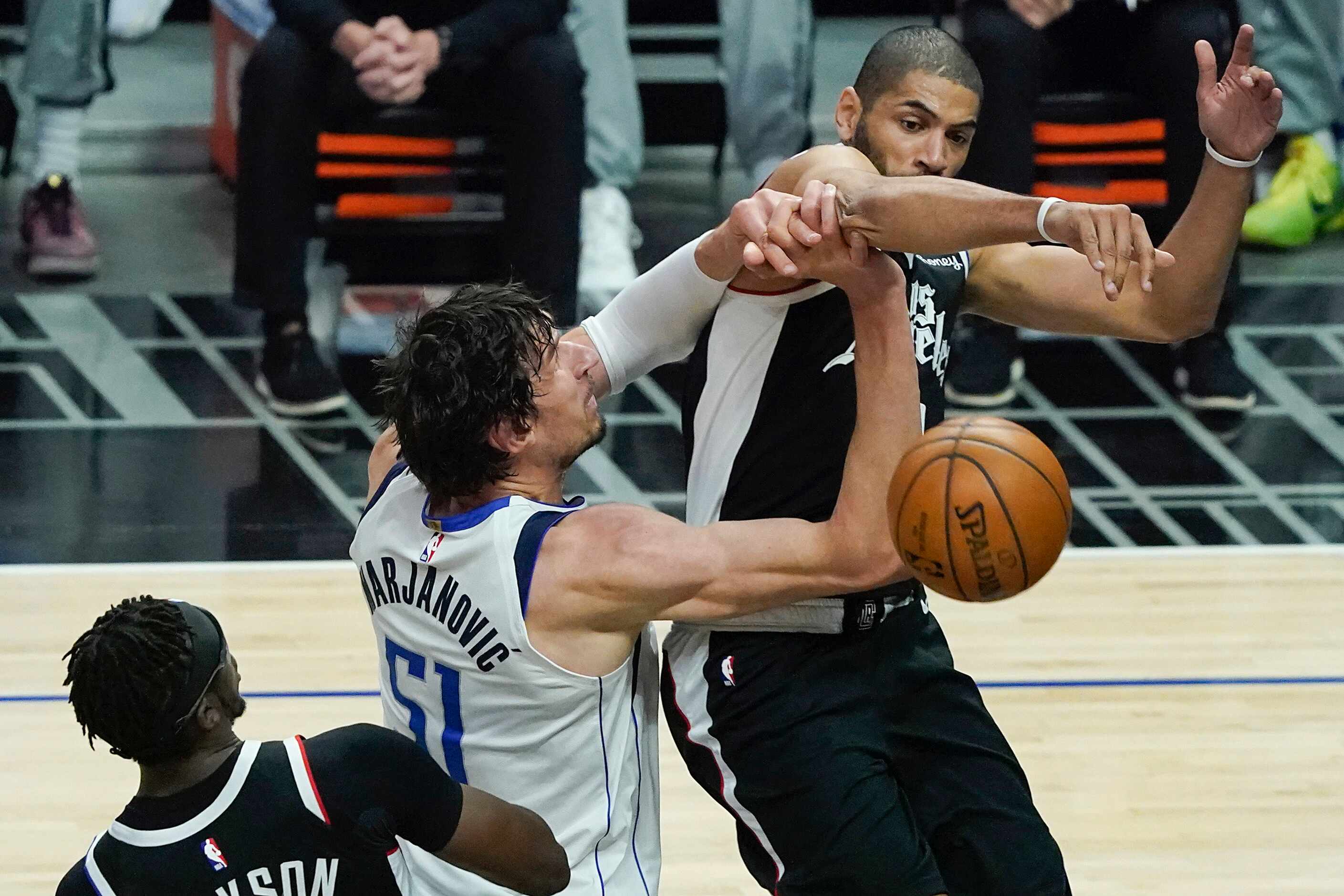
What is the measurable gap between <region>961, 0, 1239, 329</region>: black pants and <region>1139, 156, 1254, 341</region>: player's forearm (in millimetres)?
3696

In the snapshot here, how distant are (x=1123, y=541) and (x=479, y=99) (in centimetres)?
309

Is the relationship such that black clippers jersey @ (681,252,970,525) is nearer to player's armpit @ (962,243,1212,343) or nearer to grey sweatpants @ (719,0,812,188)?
player's armpit @ (962,243,1212,343)

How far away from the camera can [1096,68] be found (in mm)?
7516

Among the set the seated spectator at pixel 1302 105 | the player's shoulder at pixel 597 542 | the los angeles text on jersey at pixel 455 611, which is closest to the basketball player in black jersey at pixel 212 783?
the los angeles text on jersey at pixel 455 611

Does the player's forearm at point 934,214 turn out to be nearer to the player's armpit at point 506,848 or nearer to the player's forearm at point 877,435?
the player's forearm at point 877,435

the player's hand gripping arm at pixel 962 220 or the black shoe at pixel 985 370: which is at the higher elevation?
the player's hand gripping arm at pixel 962 220

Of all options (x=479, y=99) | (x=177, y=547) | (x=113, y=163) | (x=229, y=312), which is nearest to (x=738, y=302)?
(x=177, y=547)

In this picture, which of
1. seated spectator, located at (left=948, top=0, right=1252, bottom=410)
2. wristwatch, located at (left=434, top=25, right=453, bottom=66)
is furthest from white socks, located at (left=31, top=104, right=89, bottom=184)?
seated spectator, located at (left=948, top=0, right=1252, bottom=410)

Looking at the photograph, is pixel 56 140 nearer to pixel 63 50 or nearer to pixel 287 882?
pixel 63 50

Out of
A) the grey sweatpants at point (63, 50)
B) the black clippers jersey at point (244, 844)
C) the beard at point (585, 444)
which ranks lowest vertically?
the grey sweatpants at point (63, 50)

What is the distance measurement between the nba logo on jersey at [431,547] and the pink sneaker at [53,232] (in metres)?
5.74

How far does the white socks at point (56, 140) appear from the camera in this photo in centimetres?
804

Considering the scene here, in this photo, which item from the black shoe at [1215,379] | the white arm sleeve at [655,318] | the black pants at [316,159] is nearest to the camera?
the white arm sleeve at [655,318]

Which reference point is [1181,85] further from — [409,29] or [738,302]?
[738,302]
